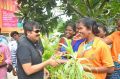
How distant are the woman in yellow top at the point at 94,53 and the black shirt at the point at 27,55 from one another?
66 centimetres

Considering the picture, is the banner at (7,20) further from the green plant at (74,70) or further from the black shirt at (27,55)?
the green plant at (74,70)

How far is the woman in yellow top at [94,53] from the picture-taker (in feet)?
16.2

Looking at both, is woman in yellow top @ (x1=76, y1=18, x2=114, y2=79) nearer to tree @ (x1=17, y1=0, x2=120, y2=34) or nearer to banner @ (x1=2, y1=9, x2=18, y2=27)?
tree @ (x1=17, y1=0, x2=120, y2=34)

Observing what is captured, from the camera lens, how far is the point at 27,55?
5293 mm

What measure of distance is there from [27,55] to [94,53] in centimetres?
90

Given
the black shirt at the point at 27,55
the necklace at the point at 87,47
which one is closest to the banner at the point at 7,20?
the black shirt at the point at 27,55

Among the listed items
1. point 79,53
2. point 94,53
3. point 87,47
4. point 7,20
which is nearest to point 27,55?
point 79,53

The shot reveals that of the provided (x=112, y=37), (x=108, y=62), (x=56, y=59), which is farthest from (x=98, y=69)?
(x=112, y=37)

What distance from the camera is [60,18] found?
855 centimetres

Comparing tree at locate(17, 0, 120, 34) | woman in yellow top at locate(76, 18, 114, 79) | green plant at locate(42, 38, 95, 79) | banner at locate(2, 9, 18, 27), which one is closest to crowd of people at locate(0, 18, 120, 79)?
woman in yellow top at locate(76, 18, 114, 79)

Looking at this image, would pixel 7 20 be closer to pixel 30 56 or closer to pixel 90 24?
pixel 30 56

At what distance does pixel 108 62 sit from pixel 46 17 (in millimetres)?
3170

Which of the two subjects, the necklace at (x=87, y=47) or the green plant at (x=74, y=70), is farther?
the necklace at (x=87, y=47)

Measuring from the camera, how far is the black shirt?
529 centimetres
